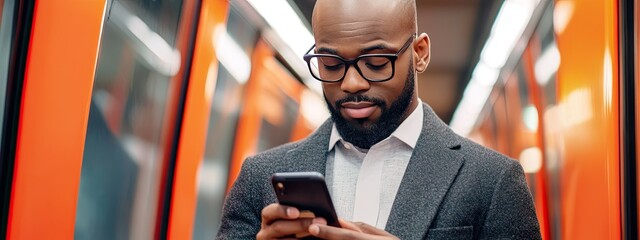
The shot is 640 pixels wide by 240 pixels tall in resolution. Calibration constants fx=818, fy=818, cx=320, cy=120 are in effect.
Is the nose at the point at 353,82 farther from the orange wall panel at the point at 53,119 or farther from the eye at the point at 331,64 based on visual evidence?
the orange wall panel at the point at 53,119

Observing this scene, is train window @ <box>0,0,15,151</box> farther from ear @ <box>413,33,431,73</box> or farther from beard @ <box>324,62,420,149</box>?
ear @ <box>413,33,431,73</box>

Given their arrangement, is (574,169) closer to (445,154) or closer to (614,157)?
(614,157)

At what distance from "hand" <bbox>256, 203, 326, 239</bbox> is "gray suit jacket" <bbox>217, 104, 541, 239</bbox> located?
0.24m

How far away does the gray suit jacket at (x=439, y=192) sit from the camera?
1643mm

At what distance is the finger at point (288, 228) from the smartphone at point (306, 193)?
2 centimetres

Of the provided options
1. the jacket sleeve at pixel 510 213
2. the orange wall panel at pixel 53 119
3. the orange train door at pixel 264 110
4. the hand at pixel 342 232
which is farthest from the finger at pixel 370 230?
the orange train door at pixel 264 110

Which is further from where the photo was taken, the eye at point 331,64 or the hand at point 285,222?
the eye at point 331,64

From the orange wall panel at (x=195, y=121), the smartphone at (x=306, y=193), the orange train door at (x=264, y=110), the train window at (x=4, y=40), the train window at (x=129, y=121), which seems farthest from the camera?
the orange train door at (x=264, y=110)

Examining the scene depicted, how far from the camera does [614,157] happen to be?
2.50 m

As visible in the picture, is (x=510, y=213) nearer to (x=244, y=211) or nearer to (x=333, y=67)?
(x=333, y=67)

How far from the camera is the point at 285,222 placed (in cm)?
149

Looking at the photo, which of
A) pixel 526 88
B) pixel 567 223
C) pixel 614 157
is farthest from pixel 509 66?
pixel 614 157

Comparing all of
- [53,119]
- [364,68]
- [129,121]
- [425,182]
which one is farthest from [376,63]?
[129,121]

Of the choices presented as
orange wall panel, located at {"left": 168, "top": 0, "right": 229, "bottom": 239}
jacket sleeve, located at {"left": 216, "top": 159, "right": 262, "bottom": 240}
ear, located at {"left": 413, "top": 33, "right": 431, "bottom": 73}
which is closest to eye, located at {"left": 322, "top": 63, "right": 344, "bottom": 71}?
ear, located at {"left": 413, "top": 33, "right": 431, "bottom": 73}
